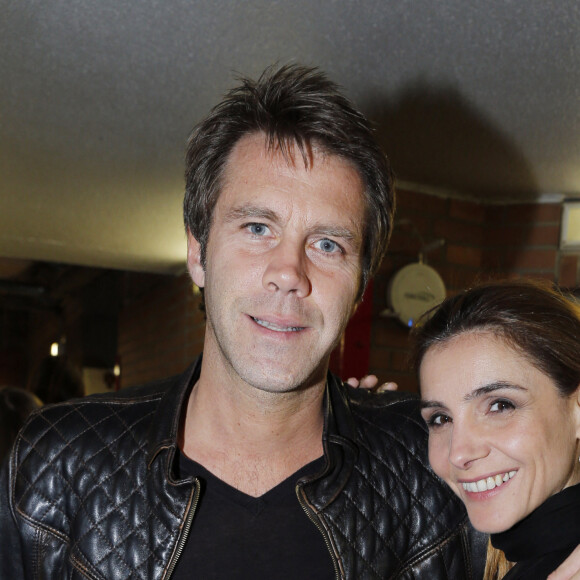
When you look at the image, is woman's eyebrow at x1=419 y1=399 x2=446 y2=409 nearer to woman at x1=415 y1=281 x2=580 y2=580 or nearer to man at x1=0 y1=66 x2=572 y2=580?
woman at x1=415 y1=281 x2=580 y2=580

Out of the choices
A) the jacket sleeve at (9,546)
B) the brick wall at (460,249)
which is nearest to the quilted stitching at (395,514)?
the jacket sleeve at (9,546)

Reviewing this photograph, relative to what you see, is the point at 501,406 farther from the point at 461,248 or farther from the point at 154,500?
the point at 461,248

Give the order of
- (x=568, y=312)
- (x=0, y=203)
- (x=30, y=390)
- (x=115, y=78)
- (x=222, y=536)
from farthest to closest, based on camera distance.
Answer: (x=30, y=390) < (x=0, y=203) < (x=115, y=78) < (x=568, y=312) < (x=222, y=536)

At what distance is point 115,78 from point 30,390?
12.5 ft

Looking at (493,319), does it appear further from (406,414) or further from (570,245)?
(570,245)

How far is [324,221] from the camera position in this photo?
5.28 ft

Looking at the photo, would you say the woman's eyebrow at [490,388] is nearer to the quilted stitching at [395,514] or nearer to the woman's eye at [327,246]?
the quilted stitching at [395,514]

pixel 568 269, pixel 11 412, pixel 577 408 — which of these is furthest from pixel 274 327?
pixel 11 412

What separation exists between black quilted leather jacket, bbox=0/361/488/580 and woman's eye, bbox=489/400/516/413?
0.25 meters

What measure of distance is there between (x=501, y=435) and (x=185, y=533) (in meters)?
0.61

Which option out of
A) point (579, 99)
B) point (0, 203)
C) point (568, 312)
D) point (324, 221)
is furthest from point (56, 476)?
point (0, 203)

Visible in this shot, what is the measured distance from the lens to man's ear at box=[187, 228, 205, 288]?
1.81 m

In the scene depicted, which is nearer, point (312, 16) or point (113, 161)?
point (312, 16)

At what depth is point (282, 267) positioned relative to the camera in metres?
1.55
